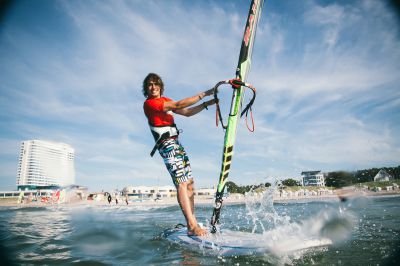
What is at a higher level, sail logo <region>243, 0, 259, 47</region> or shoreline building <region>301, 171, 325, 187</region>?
sail logo <region>243, 0, 259, 47</region>

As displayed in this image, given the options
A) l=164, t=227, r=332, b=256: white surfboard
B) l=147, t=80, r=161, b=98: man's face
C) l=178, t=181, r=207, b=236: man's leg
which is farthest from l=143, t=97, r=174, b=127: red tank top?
l=164, t=227, r=332, b=256: white surfboard

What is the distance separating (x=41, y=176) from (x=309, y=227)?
167 meters

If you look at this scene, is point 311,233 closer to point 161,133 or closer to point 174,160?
point 174,160

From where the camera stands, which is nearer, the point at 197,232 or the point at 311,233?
the point at 311,233

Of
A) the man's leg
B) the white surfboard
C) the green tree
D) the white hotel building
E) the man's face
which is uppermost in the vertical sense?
the white hotel building

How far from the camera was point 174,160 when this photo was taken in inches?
149

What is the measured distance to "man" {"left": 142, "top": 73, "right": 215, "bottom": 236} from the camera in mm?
3623

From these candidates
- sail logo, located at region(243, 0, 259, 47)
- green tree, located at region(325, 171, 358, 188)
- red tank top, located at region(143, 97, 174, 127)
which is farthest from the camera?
sail logo, located at region(243, 0, 259, 47)

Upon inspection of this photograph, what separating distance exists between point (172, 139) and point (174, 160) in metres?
0.32

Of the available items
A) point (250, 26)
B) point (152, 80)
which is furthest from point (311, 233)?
point (250, 26)

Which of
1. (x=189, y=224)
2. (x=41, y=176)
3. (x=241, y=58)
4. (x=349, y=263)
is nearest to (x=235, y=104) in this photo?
(x=241, y=58)

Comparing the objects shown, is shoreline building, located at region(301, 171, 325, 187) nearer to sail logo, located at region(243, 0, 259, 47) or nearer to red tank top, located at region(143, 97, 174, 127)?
sail logo, located at region(243, 0, 259, 47)

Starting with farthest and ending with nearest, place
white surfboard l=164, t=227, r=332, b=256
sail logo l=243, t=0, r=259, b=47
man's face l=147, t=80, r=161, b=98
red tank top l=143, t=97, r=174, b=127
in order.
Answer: sail logo l=243, t=0, r=259, b=47
man's face l=147, t=80, r=161, b=98
red tank top l=143, t=97, r=174, b=127
white surfboard l=164, t=227, r=332, b=256

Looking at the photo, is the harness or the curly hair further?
the curly hair
